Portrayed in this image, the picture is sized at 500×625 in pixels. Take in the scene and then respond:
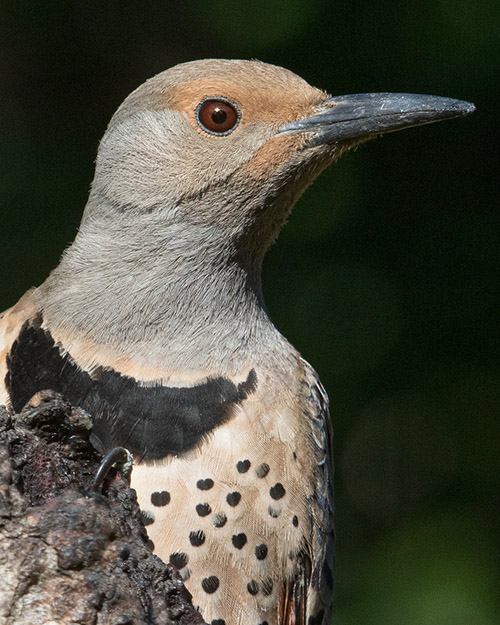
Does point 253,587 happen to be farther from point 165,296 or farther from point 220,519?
point 165,296

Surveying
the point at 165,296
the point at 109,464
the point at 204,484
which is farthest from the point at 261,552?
the point at 109,464

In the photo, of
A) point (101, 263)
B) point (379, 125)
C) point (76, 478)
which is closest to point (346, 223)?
point (379, 125)

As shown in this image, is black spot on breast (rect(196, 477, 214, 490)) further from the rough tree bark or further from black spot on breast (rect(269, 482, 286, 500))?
the rough tree bark

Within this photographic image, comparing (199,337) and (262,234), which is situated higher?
(262,234)

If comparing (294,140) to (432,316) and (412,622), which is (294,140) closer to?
(432,316)

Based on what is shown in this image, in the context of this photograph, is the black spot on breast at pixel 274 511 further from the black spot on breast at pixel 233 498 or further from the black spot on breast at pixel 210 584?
the black spot on breast at pixel 210 584

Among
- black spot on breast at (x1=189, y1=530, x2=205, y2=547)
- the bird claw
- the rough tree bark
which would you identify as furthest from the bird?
the rough tree bark
